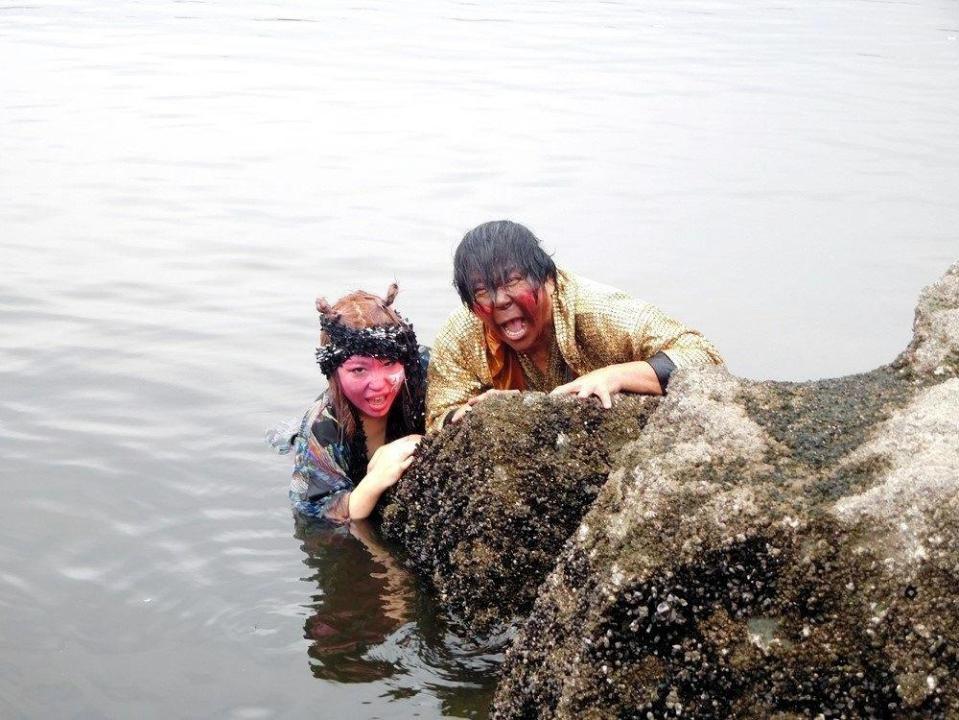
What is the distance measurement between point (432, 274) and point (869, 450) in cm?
749

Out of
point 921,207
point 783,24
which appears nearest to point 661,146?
point 921,207

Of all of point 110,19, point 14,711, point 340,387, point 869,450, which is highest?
point 110,19

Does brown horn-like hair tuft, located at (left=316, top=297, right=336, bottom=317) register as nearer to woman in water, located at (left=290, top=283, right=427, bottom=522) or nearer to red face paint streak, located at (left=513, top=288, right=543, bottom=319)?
woman in water, located at (left=290, top=283, right=427, bottom=522)

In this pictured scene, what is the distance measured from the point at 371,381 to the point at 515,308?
964 mm

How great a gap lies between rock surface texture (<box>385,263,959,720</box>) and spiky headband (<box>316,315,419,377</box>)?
223 cm

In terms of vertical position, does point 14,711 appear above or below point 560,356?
below

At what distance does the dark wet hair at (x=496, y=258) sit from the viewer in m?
5.52

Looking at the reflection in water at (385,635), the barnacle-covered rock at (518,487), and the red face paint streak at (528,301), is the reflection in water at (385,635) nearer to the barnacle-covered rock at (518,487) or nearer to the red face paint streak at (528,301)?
the barnacle-covered rock at (518,487)

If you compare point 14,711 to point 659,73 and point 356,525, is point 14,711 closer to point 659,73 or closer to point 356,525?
point 356,525

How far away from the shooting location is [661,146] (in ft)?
52.2

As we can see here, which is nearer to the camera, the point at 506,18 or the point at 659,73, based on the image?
the point at 659,73

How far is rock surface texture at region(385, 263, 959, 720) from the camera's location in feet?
10.9

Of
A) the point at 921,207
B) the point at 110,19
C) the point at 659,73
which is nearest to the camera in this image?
the point at 921,207

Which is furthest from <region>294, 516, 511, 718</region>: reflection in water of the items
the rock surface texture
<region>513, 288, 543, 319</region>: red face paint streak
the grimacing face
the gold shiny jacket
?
<region>513, 288, 543, 319</region>: red face paint streak
